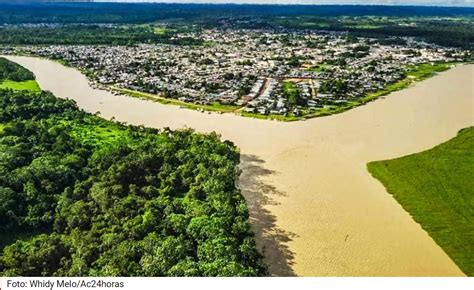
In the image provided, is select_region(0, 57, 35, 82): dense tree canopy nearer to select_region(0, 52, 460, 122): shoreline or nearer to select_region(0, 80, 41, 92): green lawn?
select_region(0, 80, 41, 92): green lawn

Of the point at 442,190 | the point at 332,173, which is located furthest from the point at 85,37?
the point at 442,190

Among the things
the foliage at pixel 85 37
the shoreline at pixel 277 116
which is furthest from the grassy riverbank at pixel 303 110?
the foliage at pixel 85 37

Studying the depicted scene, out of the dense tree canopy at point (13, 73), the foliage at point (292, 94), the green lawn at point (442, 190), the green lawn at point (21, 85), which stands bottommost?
the green lawn at point (442, 190)

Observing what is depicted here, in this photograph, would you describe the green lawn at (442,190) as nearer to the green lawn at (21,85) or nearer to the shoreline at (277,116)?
the shoreline at (277,116)

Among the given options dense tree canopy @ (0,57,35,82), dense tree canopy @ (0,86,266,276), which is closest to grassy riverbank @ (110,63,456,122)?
dense tree canopy @ (0,57,35,82)

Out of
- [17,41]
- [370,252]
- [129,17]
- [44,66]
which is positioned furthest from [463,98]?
[129,17]

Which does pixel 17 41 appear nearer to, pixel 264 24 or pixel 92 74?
pixel 92 74

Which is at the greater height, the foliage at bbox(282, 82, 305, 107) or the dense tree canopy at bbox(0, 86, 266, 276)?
the dense tree canopy at bbox(0, 86, 266, 276)
